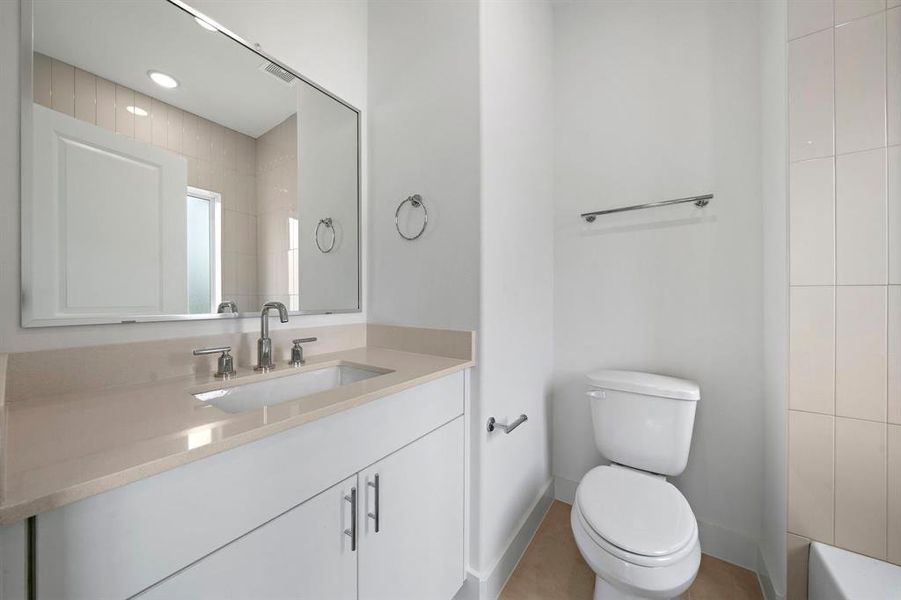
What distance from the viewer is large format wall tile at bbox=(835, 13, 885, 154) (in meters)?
1.00

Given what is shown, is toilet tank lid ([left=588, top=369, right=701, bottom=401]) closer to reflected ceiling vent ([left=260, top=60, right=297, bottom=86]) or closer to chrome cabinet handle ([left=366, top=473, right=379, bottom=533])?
chrome cabinet handle ([left=366, top=473, right=379, bottom=533])

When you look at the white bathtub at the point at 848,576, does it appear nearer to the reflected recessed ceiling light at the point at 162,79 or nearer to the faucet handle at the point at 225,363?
the faucet handle at the point at 225,363

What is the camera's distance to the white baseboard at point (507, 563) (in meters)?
1.24

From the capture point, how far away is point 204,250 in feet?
3.56

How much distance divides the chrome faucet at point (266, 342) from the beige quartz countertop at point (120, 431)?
0.12 meters

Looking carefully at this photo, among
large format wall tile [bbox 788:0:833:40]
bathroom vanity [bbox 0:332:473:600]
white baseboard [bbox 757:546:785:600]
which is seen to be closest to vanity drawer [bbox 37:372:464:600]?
bathroom vanity [bbox 0:332:473:600]

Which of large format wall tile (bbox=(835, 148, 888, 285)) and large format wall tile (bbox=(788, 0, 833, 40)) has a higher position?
large format wall tile (bbox=(788, 0, 833, 40))

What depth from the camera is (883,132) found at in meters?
0.99

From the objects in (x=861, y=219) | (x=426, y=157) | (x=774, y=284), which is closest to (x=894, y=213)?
(x=861, y=219)

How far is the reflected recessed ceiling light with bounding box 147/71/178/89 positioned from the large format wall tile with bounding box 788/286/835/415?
2.01m

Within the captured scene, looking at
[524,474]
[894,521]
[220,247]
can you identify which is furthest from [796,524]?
[220,247]

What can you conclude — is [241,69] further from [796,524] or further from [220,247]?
[796,524]

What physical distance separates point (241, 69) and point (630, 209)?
5.47 feet

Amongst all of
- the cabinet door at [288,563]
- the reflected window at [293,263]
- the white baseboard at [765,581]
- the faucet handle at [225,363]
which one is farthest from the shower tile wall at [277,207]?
the white baseboard at [765,581]
